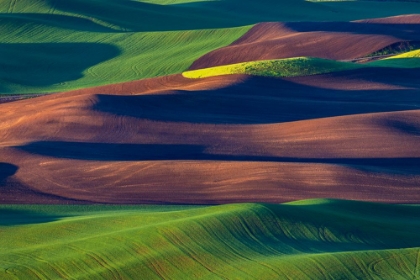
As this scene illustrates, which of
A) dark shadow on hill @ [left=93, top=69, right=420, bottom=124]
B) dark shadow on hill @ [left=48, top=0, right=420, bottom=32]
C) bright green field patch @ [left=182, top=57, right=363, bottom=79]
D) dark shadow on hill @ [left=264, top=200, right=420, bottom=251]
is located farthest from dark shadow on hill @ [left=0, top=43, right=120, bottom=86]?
dark shadow on hill @ [left=264, top=200, right=420, bottom=251]

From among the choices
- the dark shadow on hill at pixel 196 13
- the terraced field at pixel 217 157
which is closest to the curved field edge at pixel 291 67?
the terraced field at pixel 217 157

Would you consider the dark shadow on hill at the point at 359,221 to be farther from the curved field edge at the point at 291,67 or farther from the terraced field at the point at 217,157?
the curved field edge at the point at 291,67

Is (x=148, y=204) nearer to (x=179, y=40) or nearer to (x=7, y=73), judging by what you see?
(x=7, y=73)

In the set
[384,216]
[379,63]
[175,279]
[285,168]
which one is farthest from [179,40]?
[175,279]

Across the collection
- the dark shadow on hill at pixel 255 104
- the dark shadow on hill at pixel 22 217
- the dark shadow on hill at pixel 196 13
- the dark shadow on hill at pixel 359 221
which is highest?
the dark shadow on hill at pixel 196 13

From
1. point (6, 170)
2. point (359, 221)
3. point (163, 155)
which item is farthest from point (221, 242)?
point (163, 155)
